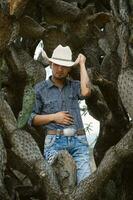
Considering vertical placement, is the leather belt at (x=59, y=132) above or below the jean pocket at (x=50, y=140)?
above

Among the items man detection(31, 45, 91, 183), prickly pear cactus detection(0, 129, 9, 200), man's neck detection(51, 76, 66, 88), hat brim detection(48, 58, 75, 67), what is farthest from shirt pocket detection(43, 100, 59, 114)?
prickly pear cactus detection(0, 129, 9, 200)

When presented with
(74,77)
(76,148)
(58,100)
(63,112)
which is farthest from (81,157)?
(74,77)

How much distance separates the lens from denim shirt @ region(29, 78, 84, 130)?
420 centimetres

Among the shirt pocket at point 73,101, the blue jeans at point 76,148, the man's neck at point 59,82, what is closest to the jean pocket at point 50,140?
the blue jeans at point 76,148

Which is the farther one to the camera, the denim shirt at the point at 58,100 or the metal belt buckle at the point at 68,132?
the denim shirt at the point at 58,100

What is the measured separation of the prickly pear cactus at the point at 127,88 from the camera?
402cm

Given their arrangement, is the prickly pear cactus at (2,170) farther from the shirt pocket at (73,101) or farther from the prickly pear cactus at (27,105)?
the shirt pocket at (73,101)

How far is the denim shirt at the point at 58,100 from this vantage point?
13.8ft

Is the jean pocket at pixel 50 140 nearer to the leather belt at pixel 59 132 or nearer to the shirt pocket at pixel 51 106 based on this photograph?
the leather belt at pixel 59 132

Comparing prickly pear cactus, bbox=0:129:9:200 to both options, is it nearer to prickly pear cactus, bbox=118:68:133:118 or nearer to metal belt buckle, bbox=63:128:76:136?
metal belt buckle, bbox=63:128:76:136

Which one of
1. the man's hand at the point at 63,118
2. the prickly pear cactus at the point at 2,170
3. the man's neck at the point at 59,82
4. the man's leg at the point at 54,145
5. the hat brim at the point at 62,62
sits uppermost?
the hat brim at the point at 62,62

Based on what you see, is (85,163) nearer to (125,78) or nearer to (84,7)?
(125,78)

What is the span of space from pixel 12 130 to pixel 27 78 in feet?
1.84

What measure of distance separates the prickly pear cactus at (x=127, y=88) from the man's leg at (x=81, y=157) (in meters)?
0.36
